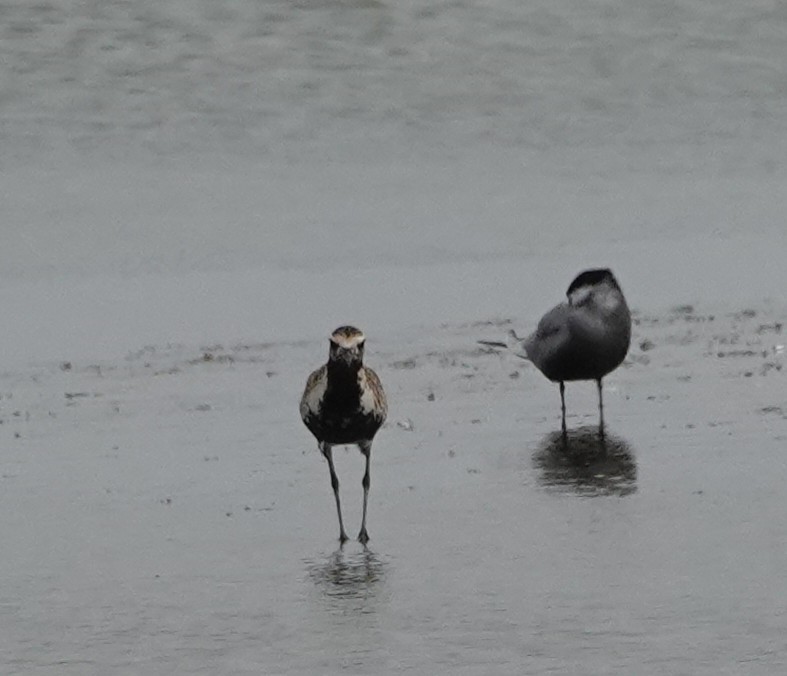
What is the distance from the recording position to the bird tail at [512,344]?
51.3 feet

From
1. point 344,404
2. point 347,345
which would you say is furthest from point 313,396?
point 347,345

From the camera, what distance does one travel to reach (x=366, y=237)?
24984 millimetres

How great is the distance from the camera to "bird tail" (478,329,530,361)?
15.6 m

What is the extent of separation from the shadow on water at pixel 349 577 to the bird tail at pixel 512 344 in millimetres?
4881

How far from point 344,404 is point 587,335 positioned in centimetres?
348

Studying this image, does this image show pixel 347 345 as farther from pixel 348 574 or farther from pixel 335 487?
pixel 348 574

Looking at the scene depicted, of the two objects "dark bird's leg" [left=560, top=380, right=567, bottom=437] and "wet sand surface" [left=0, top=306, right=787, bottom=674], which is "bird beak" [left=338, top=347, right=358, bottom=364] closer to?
"wet sand surface" [left=0, top=306, right=787, bottom=674]

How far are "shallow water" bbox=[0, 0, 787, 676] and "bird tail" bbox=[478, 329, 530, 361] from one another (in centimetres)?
22

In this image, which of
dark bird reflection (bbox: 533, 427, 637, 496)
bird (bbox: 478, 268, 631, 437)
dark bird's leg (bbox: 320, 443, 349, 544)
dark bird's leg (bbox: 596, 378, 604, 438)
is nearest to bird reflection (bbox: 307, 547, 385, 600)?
dark bird's leg (bbox: 320, 443, 349, 544)

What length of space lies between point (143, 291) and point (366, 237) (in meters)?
3.93

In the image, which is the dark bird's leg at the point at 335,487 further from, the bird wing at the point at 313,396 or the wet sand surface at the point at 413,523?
the bird wing at the point at 313,396

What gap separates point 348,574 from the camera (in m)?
10.2

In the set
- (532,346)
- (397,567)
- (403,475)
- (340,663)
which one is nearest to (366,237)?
(532,346)

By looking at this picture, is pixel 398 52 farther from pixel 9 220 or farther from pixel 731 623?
pixel 731 623
